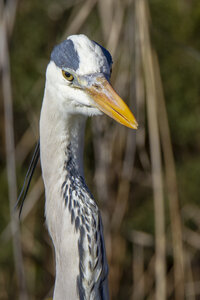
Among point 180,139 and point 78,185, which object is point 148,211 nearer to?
point 180,139

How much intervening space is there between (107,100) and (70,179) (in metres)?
0.24

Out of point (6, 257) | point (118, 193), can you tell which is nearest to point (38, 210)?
point (6, 257)

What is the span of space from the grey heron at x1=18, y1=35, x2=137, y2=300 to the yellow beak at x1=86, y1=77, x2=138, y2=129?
0.05ft

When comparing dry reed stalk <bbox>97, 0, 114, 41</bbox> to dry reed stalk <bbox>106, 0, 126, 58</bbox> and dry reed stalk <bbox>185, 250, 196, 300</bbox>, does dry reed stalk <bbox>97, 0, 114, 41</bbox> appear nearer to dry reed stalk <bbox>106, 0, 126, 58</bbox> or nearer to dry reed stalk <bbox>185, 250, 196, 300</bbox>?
dry reed stalk <bbox>106, 0, 126, 58</bbox>

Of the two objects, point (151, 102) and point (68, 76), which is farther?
point (151, 102)

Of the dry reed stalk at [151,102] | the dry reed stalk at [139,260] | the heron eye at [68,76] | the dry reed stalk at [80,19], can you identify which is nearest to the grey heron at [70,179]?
the heron eye at [68,76]

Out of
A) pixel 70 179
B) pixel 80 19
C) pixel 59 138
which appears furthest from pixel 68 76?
pixel 80 19

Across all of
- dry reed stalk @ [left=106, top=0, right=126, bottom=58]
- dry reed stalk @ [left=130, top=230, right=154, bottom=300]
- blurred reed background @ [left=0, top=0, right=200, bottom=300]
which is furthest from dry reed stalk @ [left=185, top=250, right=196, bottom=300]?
dry reed stalk @ [left=106, top=0, right=126, bottom=58]

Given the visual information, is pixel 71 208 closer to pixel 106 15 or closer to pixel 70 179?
pixel 70 179

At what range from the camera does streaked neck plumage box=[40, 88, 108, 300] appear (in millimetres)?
1223

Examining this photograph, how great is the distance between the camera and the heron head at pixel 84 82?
111 cm

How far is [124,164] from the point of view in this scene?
6.74ft

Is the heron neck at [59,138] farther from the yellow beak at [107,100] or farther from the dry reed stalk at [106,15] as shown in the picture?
the dry reed stalk at [106,15]

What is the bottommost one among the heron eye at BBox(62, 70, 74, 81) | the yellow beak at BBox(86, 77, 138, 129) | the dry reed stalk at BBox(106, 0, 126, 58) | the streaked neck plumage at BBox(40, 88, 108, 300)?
the streaked neck plumage at BBox(40, 88, 108, 300)
